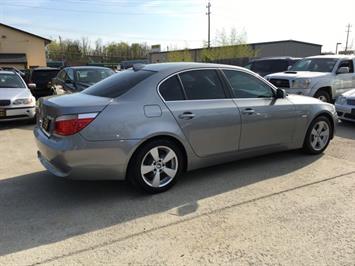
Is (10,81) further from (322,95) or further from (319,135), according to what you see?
(322,95)

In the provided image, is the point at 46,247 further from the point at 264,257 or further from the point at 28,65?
the point at 28,65

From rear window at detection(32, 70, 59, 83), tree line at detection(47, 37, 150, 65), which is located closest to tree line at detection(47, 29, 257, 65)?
tree line at detection(47, 37, 150, 65)

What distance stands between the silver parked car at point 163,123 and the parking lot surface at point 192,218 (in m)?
0.37

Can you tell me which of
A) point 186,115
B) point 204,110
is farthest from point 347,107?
point 186,115

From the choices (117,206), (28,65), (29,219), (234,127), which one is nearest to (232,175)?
(234,127)

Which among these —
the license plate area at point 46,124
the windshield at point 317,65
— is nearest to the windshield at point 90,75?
the license plate area at point 46,124

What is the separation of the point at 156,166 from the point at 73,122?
1.11 metres

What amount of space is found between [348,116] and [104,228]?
24.4 ft

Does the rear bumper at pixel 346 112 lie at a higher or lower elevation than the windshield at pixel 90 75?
lower

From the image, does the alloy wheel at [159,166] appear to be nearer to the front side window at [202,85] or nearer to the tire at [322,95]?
the front side window at [202,85]

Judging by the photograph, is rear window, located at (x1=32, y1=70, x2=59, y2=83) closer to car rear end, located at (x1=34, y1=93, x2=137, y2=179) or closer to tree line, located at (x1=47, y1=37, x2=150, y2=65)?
car rear end, located at (x1=34, y1=93, x2=137, y2=179)

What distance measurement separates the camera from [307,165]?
5445 mm

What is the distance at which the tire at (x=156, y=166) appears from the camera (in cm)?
411

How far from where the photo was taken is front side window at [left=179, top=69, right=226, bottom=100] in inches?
180
